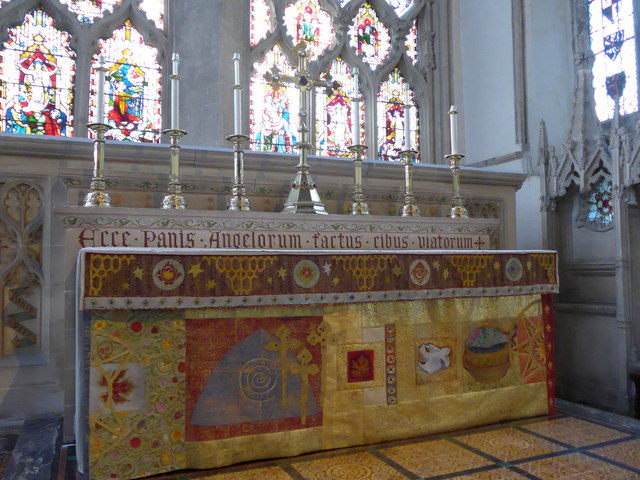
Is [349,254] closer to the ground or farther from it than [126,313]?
farther from it

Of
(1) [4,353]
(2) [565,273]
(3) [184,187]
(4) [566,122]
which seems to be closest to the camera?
(1) [4,353]

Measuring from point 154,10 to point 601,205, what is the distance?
198 inches

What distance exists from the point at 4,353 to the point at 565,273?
495 centimetres

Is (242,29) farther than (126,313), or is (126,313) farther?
(242,29)

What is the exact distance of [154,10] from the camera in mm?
6016

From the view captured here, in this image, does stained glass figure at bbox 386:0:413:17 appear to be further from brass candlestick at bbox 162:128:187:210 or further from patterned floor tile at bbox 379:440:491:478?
patterned floor tile at bbox 379:440:491:478

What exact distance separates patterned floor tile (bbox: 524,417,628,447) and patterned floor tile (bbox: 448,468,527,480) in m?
0.61

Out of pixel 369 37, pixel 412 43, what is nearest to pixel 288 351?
pixel 369 37

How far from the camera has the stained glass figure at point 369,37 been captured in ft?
22.3

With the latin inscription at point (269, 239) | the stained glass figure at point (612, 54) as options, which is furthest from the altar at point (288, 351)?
the stained glass figure at point (612, 54)

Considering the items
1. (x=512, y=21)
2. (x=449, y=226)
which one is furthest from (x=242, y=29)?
(x=449, y=226)

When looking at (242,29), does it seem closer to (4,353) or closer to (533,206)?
(533,206)

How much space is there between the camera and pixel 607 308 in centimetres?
505

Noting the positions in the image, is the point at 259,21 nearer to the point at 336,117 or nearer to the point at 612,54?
the point at 336,117
